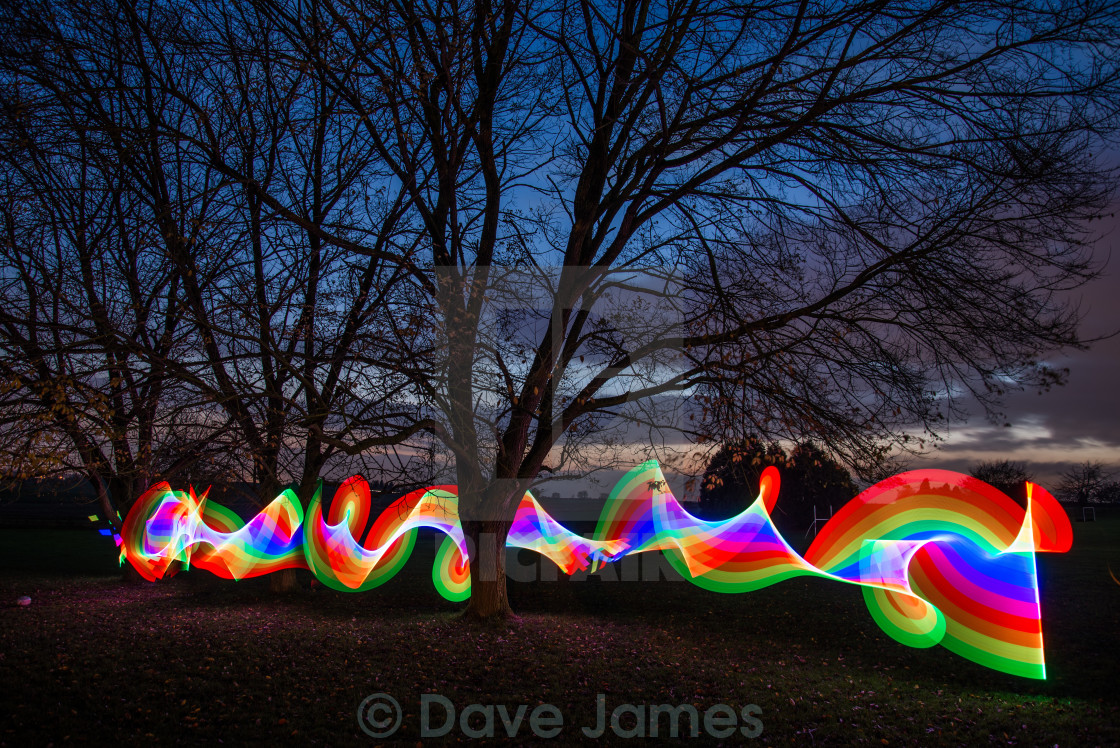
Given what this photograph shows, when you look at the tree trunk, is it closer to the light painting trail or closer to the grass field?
the grass field

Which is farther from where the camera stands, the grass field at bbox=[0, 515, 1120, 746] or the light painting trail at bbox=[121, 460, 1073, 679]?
the light painting trail at bbox=[121, 460, 1073, 679]

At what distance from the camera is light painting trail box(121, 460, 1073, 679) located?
7.81m

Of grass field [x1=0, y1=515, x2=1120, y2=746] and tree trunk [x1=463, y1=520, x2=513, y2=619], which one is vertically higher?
tree trunk [x1=463, y1=520, x2=513, y2=619]

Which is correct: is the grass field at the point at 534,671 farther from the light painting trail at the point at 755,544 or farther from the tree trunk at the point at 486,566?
the light painting trail at the point at 755,544

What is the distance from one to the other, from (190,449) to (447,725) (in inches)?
225

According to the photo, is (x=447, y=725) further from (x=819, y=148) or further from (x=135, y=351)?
(x=819, y=148)

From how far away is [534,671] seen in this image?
7574 millimetres

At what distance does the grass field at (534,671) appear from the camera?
237 inches

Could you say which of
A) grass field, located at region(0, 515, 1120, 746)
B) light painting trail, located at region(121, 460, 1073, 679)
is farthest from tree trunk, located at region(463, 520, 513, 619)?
light painting trail, located at region(121, 460, 1073, 679)

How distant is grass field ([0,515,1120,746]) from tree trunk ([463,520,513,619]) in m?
0.45

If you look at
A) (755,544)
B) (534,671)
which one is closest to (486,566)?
(534,671)

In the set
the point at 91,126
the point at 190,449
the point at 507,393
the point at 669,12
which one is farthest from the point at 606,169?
the point at 190,449

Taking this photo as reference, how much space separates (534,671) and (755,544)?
501 centimetres

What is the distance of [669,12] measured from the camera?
753 cm
